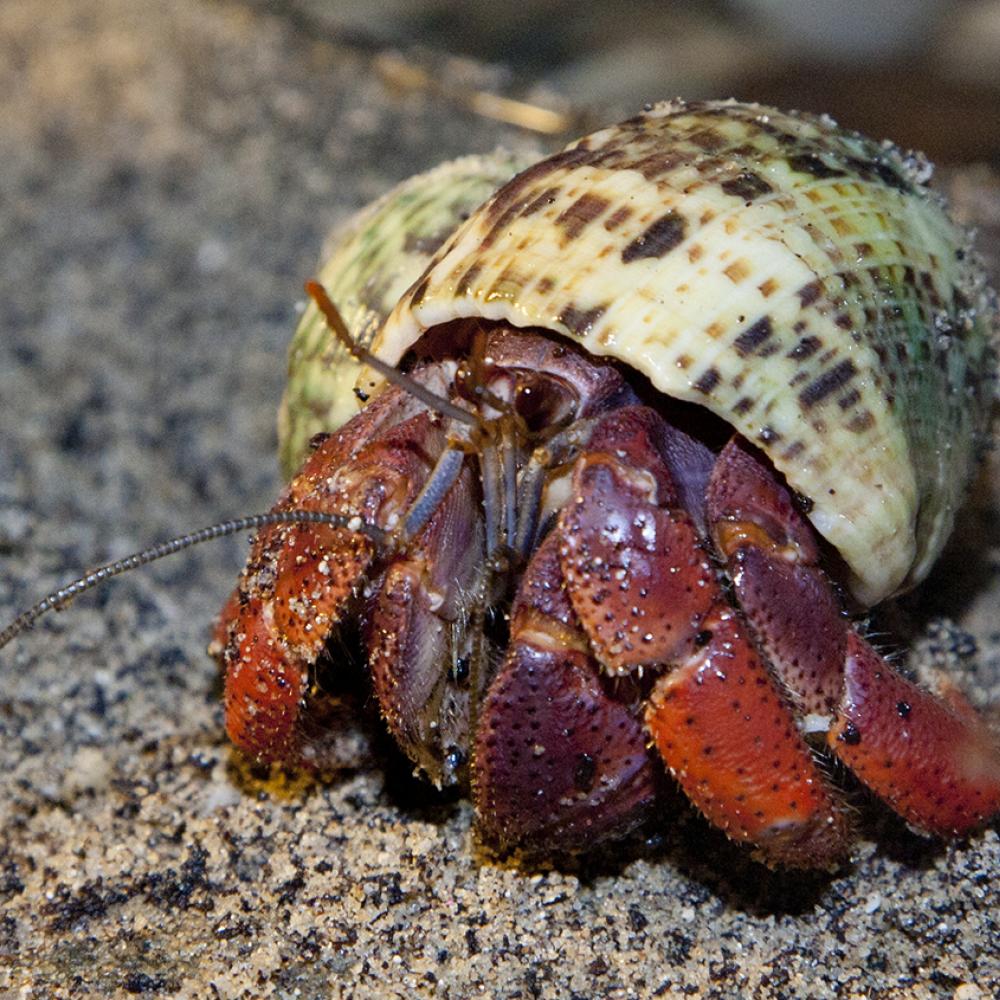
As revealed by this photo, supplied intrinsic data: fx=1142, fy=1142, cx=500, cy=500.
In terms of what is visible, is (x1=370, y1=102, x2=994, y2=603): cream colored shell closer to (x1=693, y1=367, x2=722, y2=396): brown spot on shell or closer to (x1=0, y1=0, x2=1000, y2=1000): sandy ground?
(x1=693, y1=367, x2=722, y2=396): brown spot on shell

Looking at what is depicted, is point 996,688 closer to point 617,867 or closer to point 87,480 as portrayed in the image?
point 617,867

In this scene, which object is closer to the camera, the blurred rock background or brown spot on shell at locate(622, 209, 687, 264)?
brown spot on shell at locate(622, 209, 687, 264)

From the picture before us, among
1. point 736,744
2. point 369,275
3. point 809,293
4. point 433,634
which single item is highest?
point 809,293

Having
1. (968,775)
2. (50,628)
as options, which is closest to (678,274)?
(968,775)

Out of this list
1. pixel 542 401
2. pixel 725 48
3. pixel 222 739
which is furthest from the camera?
pixel 725 48

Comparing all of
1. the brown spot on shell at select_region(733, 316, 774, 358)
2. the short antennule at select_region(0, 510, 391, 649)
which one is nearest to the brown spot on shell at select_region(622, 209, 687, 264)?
the brown spot on shell at select_region(733, 316, 774, 358)

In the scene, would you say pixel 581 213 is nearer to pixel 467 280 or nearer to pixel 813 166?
pixel 467 280

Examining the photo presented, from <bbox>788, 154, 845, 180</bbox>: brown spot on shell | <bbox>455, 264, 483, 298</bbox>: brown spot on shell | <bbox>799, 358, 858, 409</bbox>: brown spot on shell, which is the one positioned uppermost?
<bbox>788, 154, 845, 180</bbox>: brown spot on shell

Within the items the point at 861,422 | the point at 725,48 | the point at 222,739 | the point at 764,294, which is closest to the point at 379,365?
the point at 764,294
